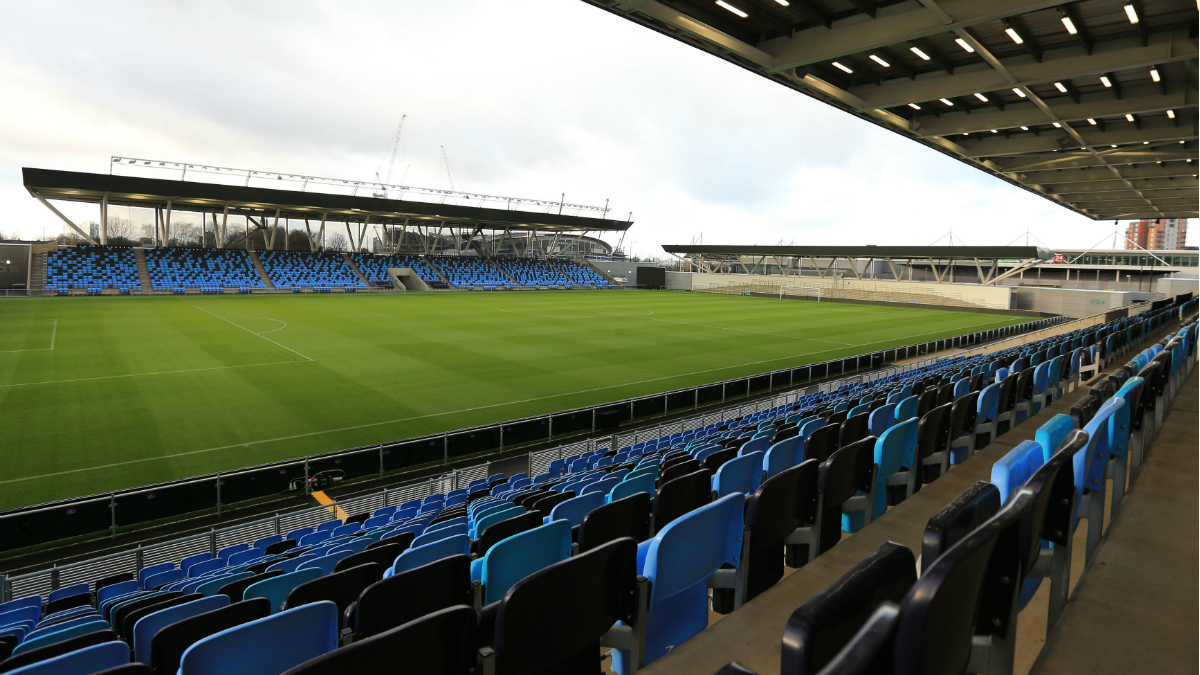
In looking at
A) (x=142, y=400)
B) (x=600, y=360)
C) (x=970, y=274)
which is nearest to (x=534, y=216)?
(x=600, y=360)

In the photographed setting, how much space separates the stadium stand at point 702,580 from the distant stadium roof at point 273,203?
57263 millimetres

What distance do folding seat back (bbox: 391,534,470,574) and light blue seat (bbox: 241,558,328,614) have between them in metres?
0.67

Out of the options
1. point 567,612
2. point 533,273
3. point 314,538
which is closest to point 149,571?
point 314,538

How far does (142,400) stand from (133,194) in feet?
150

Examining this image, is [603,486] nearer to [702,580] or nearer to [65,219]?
[702,580]

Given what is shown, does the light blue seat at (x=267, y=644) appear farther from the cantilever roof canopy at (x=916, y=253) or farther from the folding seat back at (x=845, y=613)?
the cantilever roof canopy at (x=916, y=253)

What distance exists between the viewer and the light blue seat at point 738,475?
169 inches

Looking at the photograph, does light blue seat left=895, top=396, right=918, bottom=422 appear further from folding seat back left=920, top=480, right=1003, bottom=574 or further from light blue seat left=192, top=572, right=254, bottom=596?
light blue seat left=192, top=572, right=254, bottom=596

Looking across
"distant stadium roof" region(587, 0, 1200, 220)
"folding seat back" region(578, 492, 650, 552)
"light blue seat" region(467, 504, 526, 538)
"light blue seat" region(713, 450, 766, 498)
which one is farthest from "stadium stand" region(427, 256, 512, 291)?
"folding seat back" region(578, 492, 650, 552)

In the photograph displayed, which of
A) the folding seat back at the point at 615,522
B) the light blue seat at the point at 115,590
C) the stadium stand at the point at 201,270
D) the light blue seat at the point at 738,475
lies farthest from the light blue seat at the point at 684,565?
Result: the stadium stand at the point at 201,270

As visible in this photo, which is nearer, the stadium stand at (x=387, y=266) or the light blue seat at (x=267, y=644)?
the light blue seat at (x=267, y=644)

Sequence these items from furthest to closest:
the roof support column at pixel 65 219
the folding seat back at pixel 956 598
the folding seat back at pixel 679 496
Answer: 1. the roof support column at pixel 65 219
2. the folding seat back at pixel 679 496
3. the folding seat back at pixel 956 598

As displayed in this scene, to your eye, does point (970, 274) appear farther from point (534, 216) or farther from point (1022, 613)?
point (1022, 613)

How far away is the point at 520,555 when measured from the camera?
3.02m
